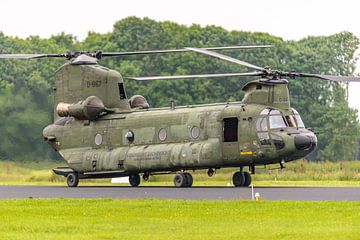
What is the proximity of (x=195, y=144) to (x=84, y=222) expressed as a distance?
73.4 ft

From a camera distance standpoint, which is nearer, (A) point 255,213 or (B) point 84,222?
(B) point 84,222

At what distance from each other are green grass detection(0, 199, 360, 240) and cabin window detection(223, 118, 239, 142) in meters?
13.5

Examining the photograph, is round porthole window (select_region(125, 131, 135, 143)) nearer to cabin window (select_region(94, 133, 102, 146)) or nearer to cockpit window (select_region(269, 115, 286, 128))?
cabin window (select_region(94, 133, 102, 146))

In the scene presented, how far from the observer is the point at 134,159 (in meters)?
52.9

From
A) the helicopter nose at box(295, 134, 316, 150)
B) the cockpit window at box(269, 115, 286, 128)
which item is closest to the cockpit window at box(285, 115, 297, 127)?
the cockpit window at box(269, 115, 286, 128)

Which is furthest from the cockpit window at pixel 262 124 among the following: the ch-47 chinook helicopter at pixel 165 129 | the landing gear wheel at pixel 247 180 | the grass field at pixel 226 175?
the grass field at pixel 226 175

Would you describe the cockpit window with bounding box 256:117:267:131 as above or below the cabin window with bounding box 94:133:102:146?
above

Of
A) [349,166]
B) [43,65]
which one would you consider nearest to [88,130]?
[349,166]

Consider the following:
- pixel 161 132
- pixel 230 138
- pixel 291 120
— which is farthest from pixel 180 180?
pixel 291 120

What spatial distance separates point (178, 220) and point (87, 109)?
2725 centimetres

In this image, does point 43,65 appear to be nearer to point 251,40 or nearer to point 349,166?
point 251,40

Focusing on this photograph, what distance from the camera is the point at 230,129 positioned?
164 feet

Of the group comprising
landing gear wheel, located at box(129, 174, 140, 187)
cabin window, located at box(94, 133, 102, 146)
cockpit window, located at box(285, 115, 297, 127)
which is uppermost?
cockpit window, located at box(285, 115, 297, 127)

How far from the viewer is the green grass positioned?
25141mm
